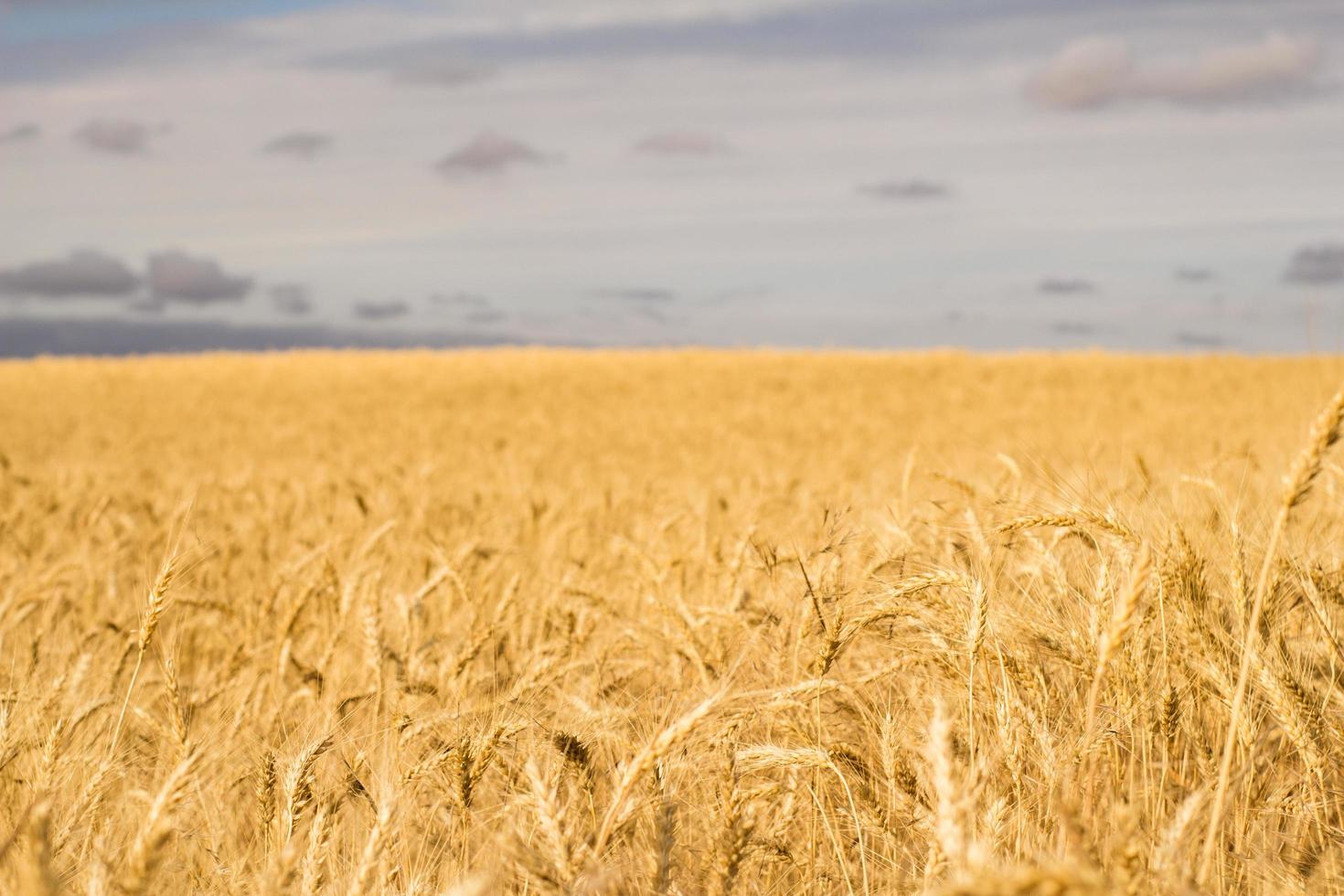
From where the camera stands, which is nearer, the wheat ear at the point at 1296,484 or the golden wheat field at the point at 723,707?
the wheat ear at the point at 1296,484

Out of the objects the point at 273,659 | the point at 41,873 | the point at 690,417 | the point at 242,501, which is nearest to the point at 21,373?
the point at 690,417

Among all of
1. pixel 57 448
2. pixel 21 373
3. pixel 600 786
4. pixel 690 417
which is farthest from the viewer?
pixel 21 373

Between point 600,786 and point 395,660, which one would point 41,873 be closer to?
point 600,786

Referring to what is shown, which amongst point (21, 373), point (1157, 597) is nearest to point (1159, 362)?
point (1157, 597)

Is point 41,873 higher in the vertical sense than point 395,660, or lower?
higher

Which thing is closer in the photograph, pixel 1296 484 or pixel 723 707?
pixel 1296 484

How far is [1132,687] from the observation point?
1772 mm

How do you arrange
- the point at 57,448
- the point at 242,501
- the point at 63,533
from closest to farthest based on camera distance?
the point at 63,533 → the point at 242,501 → the point at 57,448

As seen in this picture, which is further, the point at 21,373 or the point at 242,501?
the point at 21,373

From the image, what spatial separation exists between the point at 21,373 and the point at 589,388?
Answer: 18689mm

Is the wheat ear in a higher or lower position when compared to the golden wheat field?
higher

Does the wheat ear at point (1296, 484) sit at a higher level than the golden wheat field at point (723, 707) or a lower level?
higher

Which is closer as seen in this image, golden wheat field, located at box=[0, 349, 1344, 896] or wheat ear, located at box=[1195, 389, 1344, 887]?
wheat ear, located at box=[1195, 389, 1344, 887]

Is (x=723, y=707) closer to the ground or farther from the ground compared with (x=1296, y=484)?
closer to the ground
